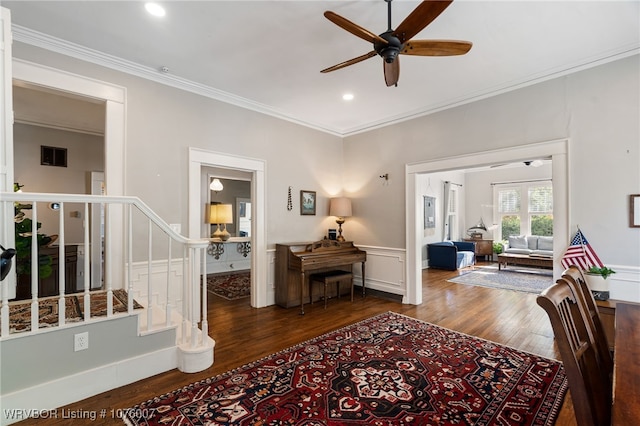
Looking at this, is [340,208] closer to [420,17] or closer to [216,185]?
[216,185]

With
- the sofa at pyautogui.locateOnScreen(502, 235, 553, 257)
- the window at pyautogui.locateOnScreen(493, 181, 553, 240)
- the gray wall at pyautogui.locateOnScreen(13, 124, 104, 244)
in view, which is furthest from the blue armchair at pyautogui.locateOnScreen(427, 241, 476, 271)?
the gray wall at pyautogui.locateOnScreen(13, 124, 104, 244)

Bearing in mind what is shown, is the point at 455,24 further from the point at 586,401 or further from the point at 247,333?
the point at 247,333

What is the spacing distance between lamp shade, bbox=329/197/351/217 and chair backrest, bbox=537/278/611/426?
3840 millimetres

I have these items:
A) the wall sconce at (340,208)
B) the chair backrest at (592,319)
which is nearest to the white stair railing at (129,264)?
the chair backrest at (592,319)

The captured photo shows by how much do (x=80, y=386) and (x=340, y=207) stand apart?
3.83m

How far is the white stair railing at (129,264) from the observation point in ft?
6.50

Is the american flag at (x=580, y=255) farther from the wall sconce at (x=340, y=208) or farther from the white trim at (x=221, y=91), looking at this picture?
the wall sconce at (x=340, y=208)

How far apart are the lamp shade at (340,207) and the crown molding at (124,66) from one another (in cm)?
173

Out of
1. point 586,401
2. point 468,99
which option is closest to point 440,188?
point 468,99

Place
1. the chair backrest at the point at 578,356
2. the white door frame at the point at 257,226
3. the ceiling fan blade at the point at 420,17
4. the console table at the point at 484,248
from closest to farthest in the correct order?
the chair backrest at the point at 578,356 < the ceiling fan blade at the point at 420,17 < the white door frame at the point at 257,226 < the console table at the point at 484,248

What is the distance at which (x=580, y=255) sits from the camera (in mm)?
3021

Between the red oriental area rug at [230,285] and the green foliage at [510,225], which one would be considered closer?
the red oriental area rug at [230,285]

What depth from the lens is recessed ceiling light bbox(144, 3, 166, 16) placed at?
2.30 meters

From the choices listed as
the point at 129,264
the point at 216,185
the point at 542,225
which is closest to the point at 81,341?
the point at 129,264
